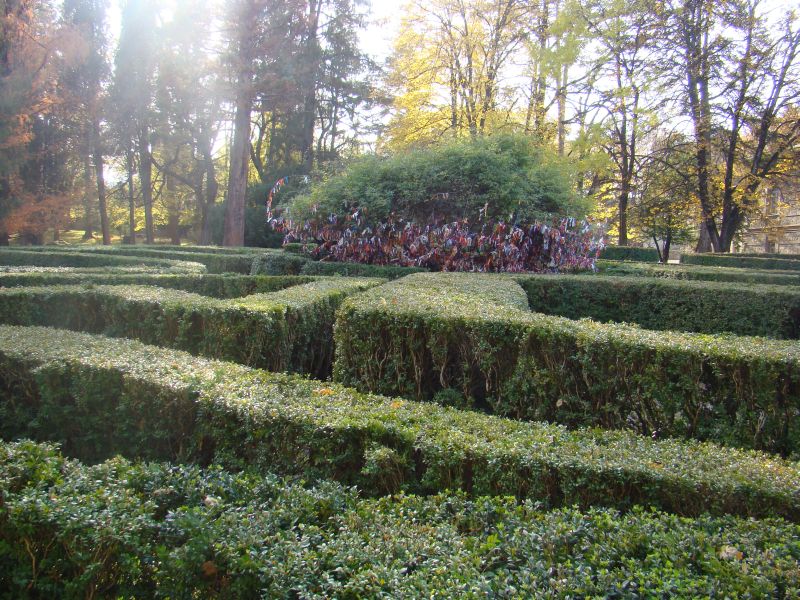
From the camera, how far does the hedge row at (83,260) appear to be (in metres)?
9.62

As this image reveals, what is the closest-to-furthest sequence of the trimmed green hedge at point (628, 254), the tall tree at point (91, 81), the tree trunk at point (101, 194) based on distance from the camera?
1. the trimmed green hedge at point (628, 254)
2. the tall tree at point (91, 81)
3. the tree trunk at point (101, 194)

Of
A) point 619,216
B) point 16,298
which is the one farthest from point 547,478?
point 619,216

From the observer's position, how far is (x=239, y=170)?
64.0 ft

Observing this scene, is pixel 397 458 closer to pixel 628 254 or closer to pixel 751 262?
pixel 751 262

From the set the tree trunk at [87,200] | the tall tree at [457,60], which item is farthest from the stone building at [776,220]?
the tree trunk at [87,200]

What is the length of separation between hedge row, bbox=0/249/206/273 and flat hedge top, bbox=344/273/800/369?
16.4ft

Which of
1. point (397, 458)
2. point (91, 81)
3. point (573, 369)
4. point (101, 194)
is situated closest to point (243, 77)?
point (101, 194)

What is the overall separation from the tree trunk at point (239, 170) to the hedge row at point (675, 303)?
49.1 ft

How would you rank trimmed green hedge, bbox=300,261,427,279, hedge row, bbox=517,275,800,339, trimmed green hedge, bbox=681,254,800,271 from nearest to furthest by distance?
hedge row, bbox=517,275,800,339, trimmed green hedge, bbox=300,261,427,279, trimmed green hedge, bbox=681,254,800,271

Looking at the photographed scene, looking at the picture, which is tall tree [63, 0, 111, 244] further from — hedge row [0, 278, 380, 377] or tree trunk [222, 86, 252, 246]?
hedge row [0, 278, 380, 377]

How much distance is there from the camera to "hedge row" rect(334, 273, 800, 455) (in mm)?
3135

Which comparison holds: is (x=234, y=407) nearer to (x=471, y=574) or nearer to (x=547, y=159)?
(x=471, y=574)

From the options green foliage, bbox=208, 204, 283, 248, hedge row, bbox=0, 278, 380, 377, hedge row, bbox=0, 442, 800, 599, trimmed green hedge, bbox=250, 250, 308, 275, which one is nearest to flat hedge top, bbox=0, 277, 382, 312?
hedge row, bbox=0, 278, 380, 377

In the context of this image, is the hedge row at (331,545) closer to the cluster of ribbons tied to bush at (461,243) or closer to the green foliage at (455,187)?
the cluster of ribbons tied to bush at (461,243)
